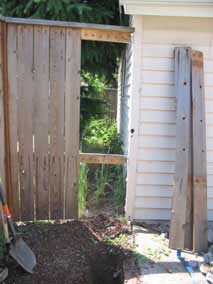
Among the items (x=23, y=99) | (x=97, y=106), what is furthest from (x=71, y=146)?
(x=97, y=106)

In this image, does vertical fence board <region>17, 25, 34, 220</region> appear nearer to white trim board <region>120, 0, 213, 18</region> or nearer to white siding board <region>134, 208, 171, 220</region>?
white trim board <region>120, 0, 213, 18</region>

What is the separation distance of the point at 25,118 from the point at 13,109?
143mm

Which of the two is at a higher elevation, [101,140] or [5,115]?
[5,115]

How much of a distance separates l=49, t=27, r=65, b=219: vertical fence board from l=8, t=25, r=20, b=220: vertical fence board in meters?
0.34

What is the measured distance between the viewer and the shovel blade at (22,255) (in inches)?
108

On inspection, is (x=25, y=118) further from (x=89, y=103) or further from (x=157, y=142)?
(x=89, y=103)

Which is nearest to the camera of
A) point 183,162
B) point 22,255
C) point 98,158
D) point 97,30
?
point 22,255

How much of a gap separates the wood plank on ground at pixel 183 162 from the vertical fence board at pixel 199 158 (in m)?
0.05

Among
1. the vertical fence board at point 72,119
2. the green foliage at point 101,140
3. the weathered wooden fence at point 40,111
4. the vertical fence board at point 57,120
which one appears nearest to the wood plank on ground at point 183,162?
the weathered wooden fence at point 40,111

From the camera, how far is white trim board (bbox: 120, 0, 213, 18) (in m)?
3.12

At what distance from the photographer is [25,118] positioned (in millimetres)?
3420

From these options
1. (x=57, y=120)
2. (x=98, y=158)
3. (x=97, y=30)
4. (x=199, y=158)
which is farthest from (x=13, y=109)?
(x=199, y=158)

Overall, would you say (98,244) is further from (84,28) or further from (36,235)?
(84,28)

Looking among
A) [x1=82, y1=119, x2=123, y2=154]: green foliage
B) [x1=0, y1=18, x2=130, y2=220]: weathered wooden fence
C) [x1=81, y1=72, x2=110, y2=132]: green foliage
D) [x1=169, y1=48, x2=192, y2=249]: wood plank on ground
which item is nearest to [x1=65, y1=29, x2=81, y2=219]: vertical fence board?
[x1=0, y1=18, x2=130, y2=220]: weathered wooden fence
